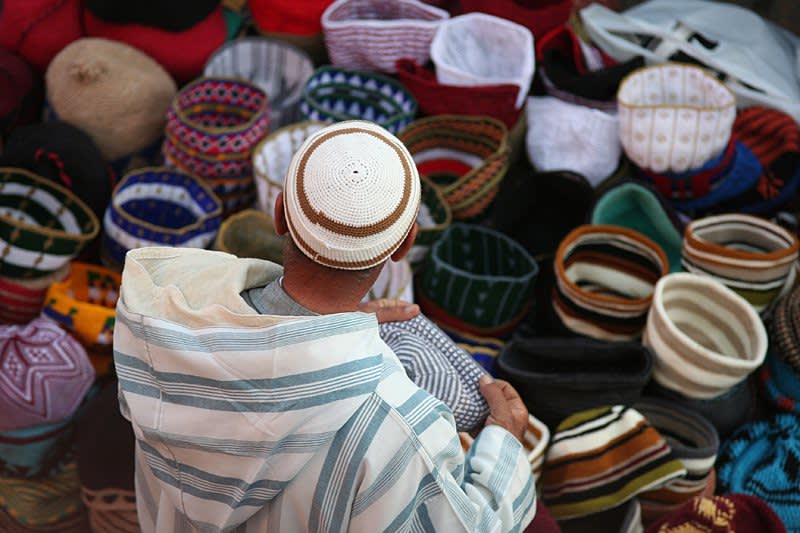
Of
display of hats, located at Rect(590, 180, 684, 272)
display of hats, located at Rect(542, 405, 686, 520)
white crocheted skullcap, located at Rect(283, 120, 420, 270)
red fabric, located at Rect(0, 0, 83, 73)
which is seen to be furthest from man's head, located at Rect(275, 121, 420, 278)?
red fabric, located at Rect(0, 0, 83, 73)

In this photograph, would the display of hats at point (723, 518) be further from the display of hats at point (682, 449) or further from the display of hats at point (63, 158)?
the display of hats at point (63, 158)

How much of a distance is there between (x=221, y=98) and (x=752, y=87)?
1498mm

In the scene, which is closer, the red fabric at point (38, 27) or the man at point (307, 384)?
the man at point (307, 384)

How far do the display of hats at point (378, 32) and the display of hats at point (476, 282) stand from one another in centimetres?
61

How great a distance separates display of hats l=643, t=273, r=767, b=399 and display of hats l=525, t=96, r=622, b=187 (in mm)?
497

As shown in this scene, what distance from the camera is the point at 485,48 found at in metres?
2.28

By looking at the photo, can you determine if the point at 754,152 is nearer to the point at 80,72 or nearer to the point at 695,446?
the point at 695,446

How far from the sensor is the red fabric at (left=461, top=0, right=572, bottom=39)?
226cm

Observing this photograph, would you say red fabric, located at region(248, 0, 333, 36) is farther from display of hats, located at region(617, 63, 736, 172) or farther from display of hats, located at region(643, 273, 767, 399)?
display of hats, located at region(643, 273, 767, 399)

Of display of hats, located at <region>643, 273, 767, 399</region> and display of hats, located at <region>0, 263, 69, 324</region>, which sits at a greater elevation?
display of hats, located at <region>643, 273, 767, 399</region>

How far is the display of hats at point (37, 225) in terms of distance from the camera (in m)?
1.69

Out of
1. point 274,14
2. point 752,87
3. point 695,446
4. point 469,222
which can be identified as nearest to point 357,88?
point 274,14

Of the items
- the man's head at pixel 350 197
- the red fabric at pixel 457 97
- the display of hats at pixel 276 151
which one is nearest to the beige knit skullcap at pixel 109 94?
the display of hats at pixel 276 151

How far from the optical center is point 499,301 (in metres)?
1.73
